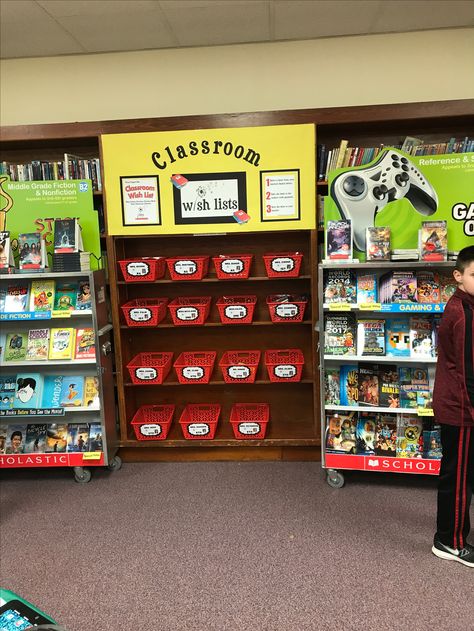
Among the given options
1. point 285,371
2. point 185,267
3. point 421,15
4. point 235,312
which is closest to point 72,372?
point 185,267

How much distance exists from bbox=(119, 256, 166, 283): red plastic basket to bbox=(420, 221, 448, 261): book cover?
5.85 feet

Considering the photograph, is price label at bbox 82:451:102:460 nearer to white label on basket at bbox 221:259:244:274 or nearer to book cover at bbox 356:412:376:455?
white label on basket at bbox 221:259:244:274

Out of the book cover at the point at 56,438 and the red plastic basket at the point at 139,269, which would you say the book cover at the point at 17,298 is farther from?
the book cover at the point at 56,438

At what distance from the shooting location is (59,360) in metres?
3.39

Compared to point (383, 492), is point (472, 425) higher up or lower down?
higher up

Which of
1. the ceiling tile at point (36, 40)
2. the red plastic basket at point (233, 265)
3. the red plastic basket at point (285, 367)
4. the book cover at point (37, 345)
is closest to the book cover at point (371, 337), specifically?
the red plastic basket at point (285, 367)

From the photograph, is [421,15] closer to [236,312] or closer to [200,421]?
→ [236,312]

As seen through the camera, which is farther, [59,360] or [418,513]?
[59,360]

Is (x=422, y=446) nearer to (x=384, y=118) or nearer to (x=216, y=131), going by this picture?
(x=384, y=118)

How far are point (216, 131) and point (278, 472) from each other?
2.39 m

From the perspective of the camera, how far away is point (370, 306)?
2.98 m

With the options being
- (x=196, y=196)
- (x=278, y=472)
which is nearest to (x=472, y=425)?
(x=278, y=472)

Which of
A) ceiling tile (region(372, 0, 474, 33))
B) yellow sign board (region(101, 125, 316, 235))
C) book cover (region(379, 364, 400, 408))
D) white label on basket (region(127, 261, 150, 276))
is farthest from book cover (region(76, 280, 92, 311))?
ceiling tile (region(372, 0, 474, 33))

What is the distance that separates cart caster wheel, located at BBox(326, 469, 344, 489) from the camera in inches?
127
